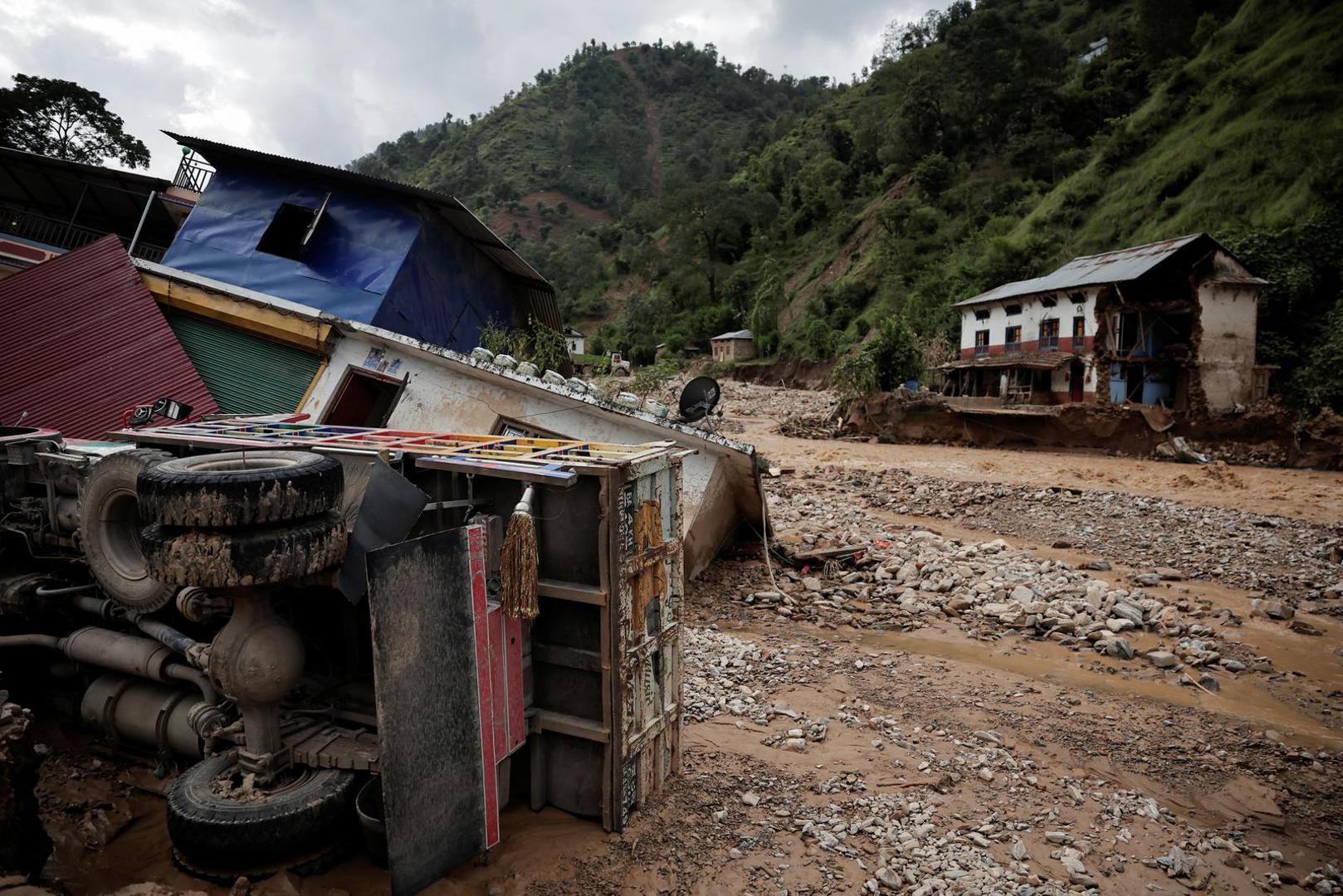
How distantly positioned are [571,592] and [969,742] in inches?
141

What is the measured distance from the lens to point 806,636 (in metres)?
8.20

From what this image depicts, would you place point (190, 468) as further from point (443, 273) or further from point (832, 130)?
point (832, 130)

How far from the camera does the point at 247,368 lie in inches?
420

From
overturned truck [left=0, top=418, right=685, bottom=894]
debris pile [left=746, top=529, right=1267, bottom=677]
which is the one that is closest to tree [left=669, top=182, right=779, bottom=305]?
debris pile [left=746, top=529, right=1267, bottom=677]

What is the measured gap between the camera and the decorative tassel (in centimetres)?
377

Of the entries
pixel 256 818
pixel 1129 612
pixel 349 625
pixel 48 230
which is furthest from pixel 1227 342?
pixel 48 230

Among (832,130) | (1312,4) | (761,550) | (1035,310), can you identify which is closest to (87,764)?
(761,550)

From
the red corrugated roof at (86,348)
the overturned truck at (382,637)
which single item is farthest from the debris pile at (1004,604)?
the red corrugated roof at (86,348)

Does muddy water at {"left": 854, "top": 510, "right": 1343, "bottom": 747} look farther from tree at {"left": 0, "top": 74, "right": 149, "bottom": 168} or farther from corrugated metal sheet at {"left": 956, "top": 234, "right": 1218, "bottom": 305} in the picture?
tree at {"left": 0, "top": 74, "right": 149, "bottom": 168}

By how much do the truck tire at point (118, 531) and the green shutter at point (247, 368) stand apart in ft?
20.3

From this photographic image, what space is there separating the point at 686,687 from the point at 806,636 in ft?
7.81

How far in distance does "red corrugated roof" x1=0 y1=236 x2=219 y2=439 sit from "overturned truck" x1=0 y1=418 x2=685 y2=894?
5.84 metres

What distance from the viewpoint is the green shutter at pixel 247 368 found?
34.6 ft

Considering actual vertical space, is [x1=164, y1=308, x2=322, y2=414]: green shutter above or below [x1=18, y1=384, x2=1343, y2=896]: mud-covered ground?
above
